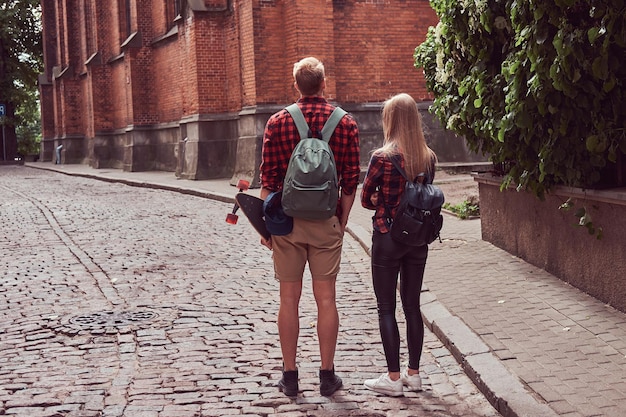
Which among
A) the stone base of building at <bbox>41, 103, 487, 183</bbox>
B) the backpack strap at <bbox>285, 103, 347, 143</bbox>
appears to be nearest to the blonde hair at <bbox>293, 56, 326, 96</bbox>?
the backpack strap at <bbox>285, 103, 347, 143</bbox>

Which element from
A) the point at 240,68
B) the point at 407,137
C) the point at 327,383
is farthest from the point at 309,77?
the point at 240,68

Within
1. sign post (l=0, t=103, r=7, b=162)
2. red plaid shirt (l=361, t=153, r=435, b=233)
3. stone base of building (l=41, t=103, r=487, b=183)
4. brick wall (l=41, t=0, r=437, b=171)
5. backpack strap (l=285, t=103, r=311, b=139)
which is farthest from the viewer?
sign post (l=0, t=103, r=7, b=162)

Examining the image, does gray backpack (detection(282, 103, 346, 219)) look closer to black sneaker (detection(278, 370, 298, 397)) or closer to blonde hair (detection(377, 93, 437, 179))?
blonde hair (detection(377, 93, 437, 179))

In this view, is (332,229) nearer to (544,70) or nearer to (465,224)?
(544,70)

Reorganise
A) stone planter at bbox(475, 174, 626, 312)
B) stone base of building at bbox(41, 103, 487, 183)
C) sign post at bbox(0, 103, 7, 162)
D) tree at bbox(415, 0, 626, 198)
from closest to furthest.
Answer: tree at bbox(415, 0, 626, 198) → stone planter at bbox(475, 174, 626, 312) → stone base of building at bbox(41, 103, 487, 183) → sign post at bbox(0, 103, 7, 162)

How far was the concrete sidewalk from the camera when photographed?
4754mm

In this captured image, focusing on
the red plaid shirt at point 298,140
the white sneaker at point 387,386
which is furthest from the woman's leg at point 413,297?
the red plaid shirt at point 298,140

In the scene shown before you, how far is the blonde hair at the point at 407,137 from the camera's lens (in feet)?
16.6

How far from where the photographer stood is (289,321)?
521cm

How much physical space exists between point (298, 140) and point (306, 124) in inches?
4.0

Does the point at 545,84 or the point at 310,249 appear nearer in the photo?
the point at 310,249

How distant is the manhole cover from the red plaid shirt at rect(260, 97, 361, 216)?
2543 millimetres

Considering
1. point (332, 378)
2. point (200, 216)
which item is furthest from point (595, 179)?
point (200, 216)

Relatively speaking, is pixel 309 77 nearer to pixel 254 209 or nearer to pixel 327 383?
pixel 254 209
